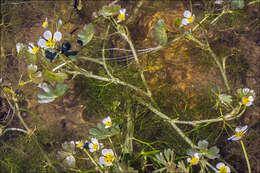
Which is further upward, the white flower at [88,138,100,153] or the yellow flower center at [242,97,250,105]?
the yellow flower center at [242,97,250,105]

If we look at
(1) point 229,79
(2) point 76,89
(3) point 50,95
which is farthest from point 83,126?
(1) point 229,79

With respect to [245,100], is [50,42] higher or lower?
higher

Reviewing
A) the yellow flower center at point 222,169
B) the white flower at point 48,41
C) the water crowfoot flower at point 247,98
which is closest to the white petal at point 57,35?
the white flower at point 48,41

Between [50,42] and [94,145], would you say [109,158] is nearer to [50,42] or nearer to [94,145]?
[94,145]

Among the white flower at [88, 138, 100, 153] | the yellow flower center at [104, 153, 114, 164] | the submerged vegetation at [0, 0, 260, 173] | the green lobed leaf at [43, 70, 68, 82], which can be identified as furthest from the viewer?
the submerged vegetation at [0, 0, 260, 173]

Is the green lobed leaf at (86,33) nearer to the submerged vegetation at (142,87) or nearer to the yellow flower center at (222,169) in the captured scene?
the submerged vegetation at (142,87)

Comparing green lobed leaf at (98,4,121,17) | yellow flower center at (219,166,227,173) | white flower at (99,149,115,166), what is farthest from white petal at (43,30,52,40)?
yellow flower center at (219,166,227,173)

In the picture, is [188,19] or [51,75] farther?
[188,19]

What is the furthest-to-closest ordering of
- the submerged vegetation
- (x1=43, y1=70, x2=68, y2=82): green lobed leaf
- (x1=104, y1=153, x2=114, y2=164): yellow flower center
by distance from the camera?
1. the submerged vegetation
2. (x1=104, y1=153, x2=114, y2=164): yellow flower center
3. (x1=43, y1=70, x2=68, y2=82): green lobed leaf

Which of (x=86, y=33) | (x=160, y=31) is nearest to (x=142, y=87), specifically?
(x=160, y=31)

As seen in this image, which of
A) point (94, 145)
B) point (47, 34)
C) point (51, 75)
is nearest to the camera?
point (51, 75)

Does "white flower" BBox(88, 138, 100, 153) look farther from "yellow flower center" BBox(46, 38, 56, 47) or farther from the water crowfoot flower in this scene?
the water crowfoot flower

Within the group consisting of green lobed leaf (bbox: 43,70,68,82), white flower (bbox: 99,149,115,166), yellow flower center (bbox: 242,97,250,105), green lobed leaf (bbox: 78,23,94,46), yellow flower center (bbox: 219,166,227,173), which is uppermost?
green lobed leaf (bbox: 78,23,94,46)
